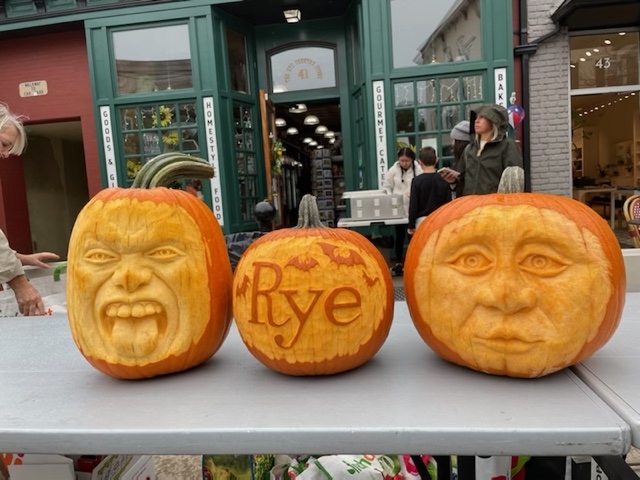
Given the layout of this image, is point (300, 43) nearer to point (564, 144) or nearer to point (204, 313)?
point (564, 144)

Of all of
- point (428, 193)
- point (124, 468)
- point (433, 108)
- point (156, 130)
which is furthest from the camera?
point (156, 130)

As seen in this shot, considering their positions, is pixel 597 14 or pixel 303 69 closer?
pixel 597 14

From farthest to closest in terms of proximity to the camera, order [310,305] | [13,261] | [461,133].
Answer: [461,133] < [13,261] < [310,305]

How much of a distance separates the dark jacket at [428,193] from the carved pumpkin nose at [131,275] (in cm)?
396

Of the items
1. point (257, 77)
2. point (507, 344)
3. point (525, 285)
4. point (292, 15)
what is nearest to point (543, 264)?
point (525, 285)

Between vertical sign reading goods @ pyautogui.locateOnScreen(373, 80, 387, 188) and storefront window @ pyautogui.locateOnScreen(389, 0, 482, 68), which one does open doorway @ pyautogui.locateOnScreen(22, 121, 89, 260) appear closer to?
vertical sign reading goods @ pyautogui.locateOnScreen(373, 80, 387, 188)

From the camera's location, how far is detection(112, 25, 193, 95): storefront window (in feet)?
22.2

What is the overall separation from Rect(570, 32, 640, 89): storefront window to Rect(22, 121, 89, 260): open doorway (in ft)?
27.8

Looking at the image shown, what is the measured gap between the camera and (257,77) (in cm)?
752

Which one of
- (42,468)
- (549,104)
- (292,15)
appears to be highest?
(292,15)

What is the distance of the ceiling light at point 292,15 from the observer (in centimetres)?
661

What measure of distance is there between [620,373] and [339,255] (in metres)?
0.60

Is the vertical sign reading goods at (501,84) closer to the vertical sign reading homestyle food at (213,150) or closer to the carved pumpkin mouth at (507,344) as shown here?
the vertical sign reading homestyle food at (213,150)

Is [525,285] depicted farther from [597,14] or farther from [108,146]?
[108,146]
